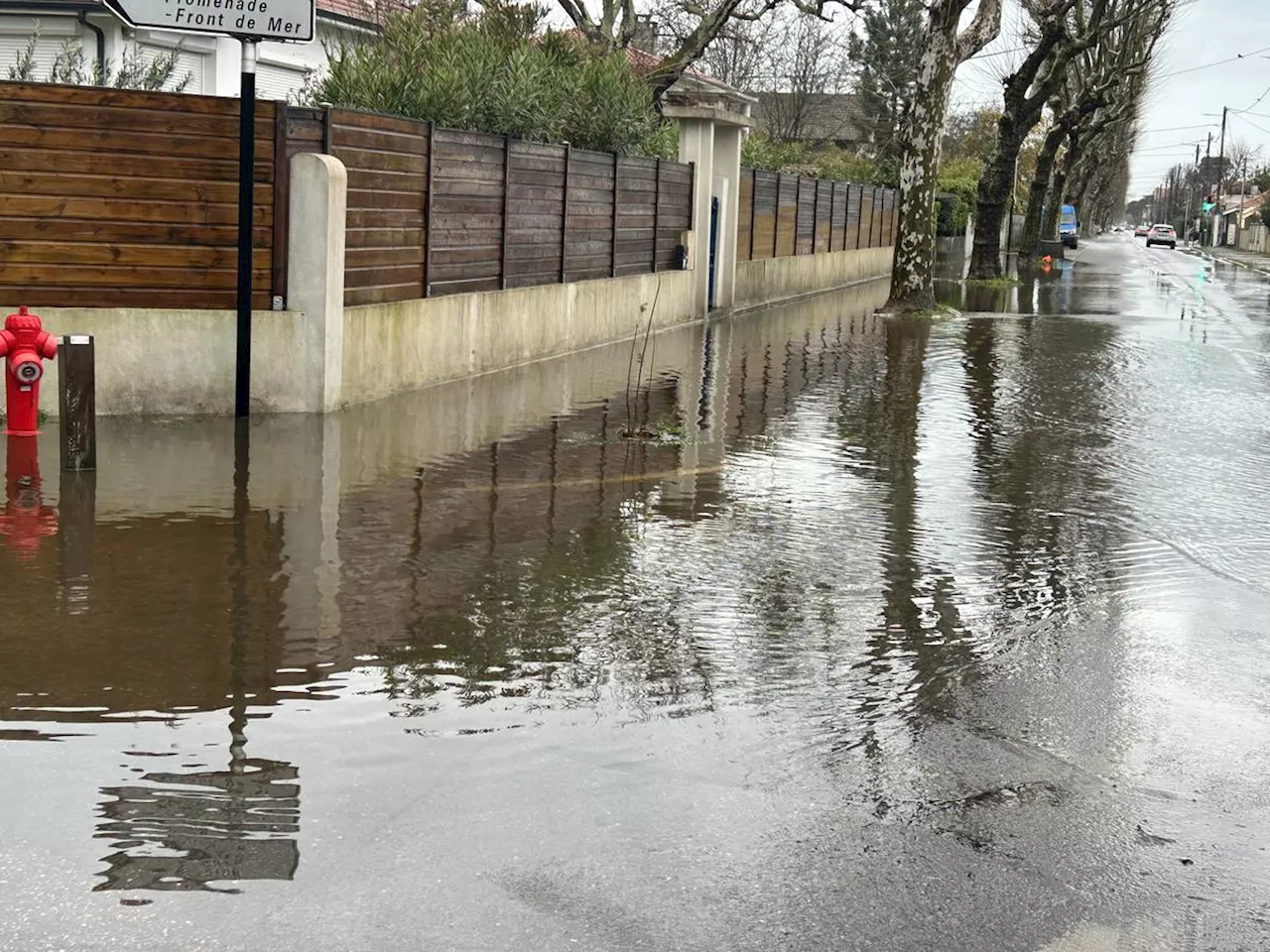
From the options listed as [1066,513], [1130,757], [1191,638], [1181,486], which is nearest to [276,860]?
[1130,757]

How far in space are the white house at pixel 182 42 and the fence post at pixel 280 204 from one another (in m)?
12.8

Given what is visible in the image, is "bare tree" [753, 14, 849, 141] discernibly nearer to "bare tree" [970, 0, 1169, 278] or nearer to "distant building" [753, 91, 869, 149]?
"distant building" [753, 91, 869, 149]

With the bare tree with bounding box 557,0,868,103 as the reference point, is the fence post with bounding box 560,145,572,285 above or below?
below

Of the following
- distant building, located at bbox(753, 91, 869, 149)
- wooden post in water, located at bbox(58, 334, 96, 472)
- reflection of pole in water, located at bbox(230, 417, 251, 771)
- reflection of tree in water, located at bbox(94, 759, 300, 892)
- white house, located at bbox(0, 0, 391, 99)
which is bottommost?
reflection of tree in water, located at bbox(94, 759, 300, 892)

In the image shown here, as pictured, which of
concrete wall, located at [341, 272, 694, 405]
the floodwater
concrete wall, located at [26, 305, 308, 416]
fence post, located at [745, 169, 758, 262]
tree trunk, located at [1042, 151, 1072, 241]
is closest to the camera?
the floodwater

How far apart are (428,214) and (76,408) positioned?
5611mm

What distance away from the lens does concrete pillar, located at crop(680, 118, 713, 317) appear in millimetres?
24141

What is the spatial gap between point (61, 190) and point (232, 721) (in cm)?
744

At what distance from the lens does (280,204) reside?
12.4m

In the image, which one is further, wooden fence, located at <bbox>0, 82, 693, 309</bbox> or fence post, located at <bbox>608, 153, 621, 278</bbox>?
fence post, located at <bbox>608, 153, 621, 278</bbox>

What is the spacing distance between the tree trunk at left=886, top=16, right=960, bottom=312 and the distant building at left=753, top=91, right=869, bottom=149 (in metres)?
49.8

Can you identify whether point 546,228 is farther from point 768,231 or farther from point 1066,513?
point 768,231

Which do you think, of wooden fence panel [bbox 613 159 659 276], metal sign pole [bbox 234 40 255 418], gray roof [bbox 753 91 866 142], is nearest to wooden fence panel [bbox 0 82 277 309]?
metal sign pole [bbox 234 40 255 418]

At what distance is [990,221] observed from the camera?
40000mm
